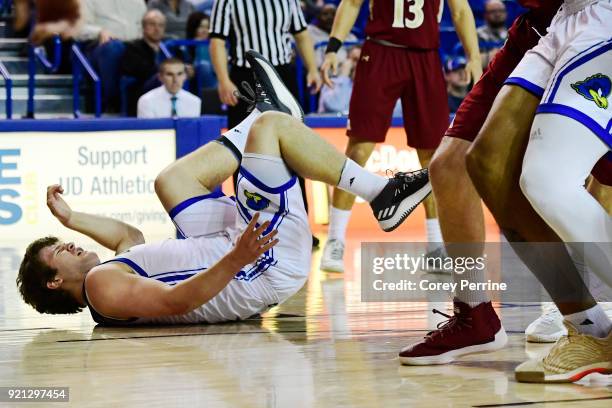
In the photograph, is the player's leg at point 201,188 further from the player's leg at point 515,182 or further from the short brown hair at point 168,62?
the short brown hair at point 168,62

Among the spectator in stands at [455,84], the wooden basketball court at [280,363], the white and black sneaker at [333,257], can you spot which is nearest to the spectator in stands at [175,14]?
the spectator in stands at [455,84]

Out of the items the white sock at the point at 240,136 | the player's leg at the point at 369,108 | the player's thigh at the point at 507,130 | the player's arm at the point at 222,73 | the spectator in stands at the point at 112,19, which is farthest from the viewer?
the spectator in stands at the point at 112,19

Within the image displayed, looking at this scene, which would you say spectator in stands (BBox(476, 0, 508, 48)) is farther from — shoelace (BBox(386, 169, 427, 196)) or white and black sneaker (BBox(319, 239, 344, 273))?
shoelace (BBox(386, 169, 427, 196))

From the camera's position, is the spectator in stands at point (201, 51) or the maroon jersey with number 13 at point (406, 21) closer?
the maroon jersey with number 13 at point (406, 21)

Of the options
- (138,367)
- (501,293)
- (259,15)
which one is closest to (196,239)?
(138,367)

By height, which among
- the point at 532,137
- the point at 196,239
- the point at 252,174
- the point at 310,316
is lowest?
the point at 310,316

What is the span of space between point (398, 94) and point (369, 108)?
0.24 metres

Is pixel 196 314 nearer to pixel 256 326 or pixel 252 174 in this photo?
pixel 256 326

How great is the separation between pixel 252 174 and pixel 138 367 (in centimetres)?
113

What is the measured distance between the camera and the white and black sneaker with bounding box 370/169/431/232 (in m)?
4.54

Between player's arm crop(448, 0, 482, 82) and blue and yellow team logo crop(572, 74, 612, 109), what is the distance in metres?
3.56

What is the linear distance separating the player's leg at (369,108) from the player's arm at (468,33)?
462 millimetres

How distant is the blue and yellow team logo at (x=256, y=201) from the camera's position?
453cm

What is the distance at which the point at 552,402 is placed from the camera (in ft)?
10.0
